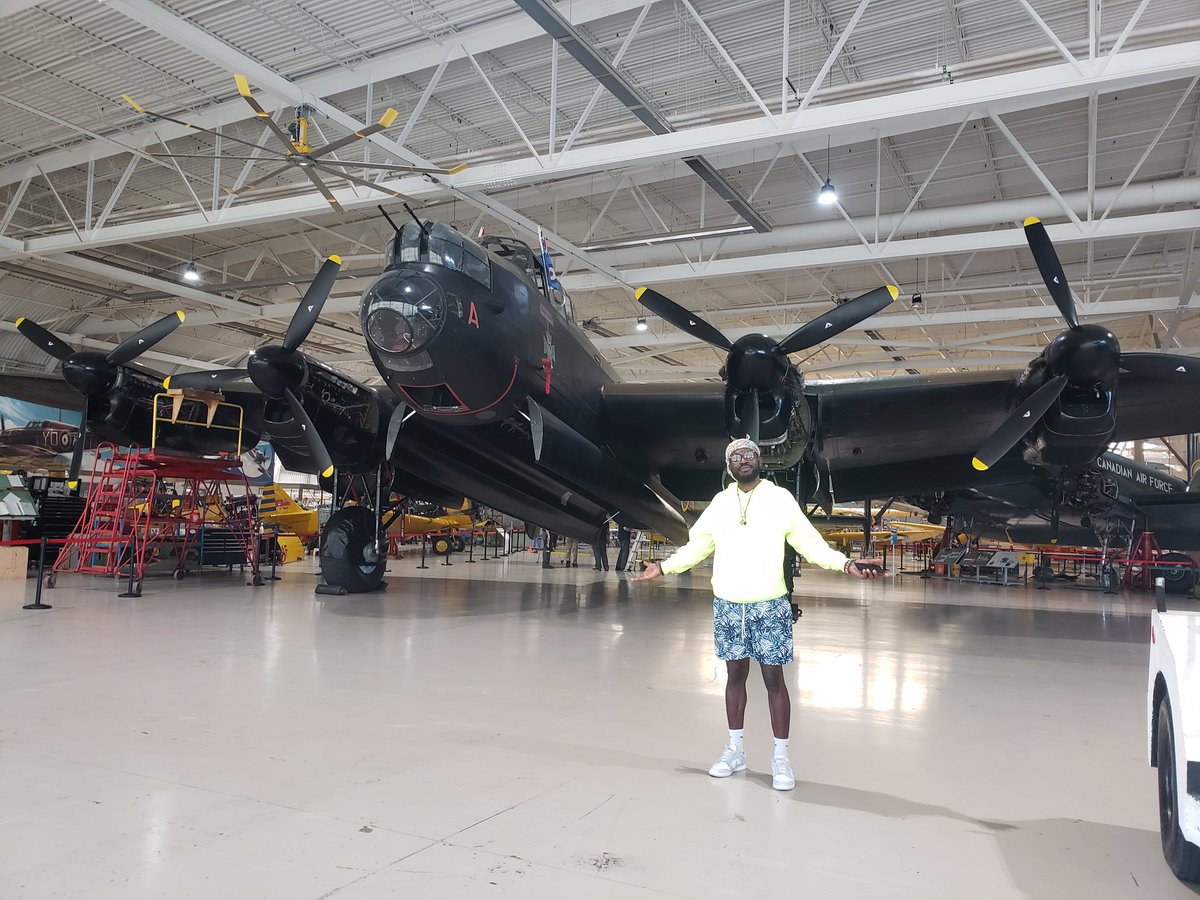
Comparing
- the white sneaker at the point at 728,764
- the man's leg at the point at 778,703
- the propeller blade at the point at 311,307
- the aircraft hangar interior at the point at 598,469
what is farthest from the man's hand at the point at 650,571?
the propeller blade at the point at 311,307

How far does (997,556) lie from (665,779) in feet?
76.6

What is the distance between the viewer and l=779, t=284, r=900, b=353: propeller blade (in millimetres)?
10281

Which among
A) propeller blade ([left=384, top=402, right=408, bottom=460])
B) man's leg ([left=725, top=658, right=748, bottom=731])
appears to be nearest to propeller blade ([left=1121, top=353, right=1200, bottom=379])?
man's leg ([left=725, top=658, right=748, bottom=731])

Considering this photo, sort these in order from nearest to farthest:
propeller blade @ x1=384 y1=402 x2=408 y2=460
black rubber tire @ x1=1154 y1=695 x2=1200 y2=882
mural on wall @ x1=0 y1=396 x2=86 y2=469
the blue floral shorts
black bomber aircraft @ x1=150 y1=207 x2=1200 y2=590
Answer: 1. black rubber tire @ x1=1154 y1=695 x2=1200 y2=882
2. the blue floral shorts
3. black bomber aircraft @ x1=150 y1=207 x2=1200 y2=590
4. propeller blade @ x1=384 y1=402 x2=408 y2=460
5. mural on wall @ x1=0 y1=396 x2=86 y2=469

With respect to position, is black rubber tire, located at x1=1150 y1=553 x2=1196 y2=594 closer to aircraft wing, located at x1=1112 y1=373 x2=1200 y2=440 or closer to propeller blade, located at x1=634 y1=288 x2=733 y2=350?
aircraft wing, located at x1=1112 y1=373 x2=1200 y2=440

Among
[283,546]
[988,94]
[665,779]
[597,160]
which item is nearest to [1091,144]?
[988,94]

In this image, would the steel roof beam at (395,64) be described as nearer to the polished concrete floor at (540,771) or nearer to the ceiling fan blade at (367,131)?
the ceiling fan blade at (367,131)

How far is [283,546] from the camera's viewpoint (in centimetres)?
2280

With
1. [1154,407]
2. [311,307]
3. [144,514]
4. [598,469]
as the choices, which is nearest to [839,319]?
[598,469]

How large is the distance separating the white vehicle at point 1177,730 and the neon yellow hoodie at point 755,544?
1472 millimetres

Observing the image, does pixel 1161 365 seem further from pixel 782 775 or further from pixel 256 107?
pixel 256 107

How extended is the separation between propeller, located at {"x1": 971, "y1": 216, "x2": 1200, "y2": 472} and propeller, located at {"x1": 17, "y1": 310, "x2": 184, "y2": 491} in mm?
12864

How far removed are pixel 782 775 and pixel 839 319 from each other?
774 centimetres

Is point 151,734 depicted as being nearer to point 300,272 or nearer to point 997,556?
point 300,272
